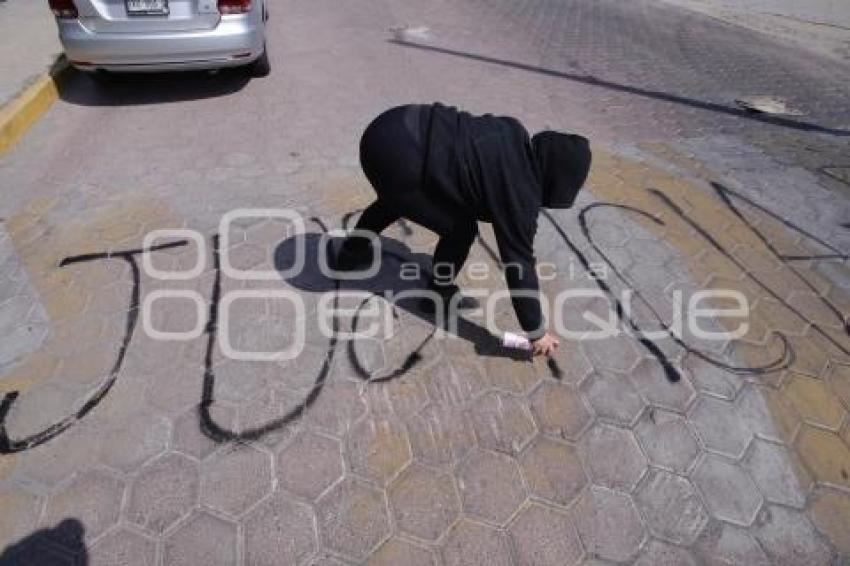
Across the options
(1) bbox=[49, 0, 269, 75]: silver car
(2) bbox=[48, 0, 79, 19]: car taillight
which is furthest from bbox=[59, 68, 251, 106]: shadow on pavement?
(2) bbox=[48, 0, 79, 19]: car taillight

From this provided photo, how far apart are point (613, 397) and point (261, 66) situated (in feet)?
15.5

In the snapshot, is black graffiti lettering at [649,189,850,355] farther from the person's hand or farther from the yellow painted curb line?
the yellow painted curb line

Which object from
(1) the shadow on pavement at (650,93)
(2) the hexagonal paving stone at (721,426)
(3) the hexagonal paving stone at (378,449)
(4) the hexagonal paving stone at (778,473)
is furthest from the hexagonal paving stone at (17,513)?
(1) the shadow on pavement at (650,93)

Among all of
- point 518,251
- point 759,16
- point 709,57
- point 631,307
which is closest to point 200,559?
point 518,251

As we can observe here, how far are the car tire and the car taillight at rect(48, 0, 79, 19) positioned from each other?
4.96 ft

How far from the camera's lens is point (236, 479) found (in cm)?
216

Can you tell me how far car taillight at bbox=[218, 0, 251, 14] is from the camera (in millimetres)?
4801

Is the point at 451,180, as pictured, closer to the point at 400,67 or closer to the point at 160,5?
the point at 160,5

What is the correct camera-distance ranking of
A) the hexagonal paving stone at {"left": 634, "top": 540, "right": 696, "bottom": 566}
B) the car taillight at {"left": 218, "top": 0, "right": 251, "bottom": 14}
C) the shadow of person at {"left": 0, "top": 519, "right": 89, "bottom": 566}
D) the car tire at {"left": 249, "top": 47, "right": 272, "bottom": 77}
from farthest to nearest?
the car tire at {"left": 249, "top": 47, "right": 272, "bottom": 77} → the car taillight at {"left": 218, "top": 0, "right": 251, "bottom": 14} → the hexagonal paving stone at {"left": 634, "top": 540, "right": 696, "bottom": 566} → the shadow of person at {"left": 0, "top": 519, "right": 89, "bottom": 566}

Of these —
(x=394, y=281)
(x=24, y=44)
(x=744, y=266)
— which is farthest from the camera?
(x=24, y=44)

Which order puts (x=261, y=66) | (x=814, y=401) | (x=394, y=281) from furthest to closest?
(x=261, y=66), (x=394, y=281), (x=814, y=401)

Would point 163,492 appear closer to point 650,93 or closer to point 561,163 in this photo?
point 561,163

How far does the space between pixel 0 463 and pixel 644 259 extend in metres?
3.26

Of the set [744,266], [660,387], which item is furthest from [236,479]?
[744,266]
